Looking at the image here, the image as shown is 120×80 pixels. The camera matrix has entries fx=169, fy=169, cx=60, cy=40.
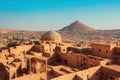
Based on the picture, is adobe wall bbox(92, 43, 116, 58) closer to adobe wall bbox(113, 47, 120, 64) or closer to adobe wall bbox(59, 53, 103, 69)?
adobe wall bbox(113, 47, 120, 64)

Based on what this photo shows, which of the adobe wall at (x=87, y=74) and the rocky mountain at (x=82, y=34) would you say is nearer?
the adobe wall at (x=87, y=74)

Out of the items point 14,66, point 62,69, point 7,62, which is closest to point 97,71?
point 62,69

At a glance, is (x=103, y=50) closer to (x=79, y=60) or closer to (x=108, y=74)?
(x=79, y=60)

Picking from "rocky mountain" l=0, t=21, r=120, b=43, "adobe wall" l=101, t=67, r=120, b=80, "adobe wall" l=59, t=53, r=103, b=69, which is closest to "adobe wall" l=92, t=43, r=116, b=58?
"adobe wall" l=59, t=53, r=103, b=69

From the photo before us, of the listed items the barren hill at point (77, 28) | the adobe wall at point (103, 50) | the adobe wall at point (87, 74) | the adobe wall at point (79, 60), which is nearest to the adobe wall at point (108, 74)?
the adobe wall at point (87, 74)

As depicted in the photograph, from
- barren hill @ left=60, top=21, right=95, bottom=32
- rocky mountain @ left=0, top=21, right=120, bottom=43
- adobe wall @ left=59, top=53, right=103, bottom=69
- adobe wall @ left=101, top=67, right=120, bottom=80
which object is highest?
barren hill @ left=60, top=21, right=95, bottom=32

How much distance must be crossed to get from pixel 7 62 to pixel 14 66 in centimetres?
220

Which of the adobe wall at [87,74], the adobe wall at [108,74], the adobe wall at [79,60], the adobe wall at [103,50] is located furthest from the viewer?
the adobe wall at [103,50]

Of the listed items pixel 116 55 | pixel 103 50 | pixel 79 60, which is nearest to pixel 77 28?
pixel 103 50

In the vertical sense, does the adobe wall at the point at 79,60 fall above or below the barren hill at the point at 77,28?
below

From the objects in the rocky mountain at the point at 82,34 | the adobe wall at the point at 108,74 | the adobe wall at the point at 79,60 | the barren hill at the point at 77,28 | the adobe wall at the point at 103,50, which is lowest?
the adobe wall at the point at 108,74

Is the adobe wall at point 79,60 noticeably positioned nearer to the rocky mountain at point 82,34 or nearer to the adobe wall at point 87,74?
the adobe wall at point 87,74

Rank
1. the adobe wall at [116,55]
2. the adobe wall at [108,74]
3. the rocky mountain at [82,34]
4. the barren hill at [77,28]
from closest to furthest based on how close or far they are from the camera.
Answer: the adobe wall at [108,74] < the adobe wall at [116,55] < the rocky mountain at [82,34] < the barren hill at [77,28]

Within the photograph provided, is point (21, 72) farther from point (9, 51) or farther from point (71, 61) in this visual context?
point (71, 61)
